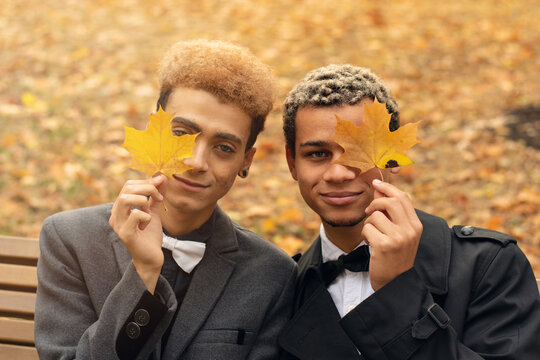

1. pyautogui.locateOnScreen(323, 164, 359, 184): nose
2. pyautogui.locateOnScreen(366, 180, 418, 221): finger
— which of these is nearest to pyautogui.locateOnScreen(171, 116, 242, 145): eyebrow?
pyautogui.locateOnScreen(323, 164, 359, 184): nose

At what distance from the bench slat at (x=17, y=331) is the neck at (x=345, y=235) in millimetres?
1473

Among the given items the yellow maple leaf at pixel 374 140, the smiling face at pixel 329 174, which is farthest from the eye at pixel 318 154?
the yellow maple leaf at pixel 374 140

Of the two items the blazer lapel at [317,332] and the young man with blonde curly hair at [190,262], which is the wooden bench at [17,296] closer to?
the young man with blonde curly hair at [190,262]

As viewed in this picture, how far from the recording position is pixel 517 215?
4316 millimetres

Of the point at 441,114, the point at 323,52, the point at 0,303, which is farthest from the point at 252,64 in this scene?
the point at 323,52

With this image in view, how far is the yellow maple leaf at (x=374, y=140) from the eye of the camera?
5.96 feet

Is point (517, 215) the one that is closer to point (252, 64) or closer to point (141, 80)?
point (252, 64)

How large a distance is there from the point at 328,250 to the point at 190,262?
1.99 ft

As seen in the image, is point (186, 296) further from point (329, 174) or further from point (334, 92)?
point (334, 92)

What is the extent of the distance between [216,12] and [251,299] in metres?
6.66

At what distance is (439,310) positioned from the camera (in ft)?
5.84

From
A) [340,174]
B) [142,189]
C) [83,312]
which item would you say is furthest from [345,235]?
[83,312]

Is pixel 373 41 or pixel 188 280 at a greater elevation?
pixel 373 41

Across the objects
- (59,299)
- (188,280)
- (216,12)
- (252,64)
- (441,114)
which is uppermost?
(216,12)
